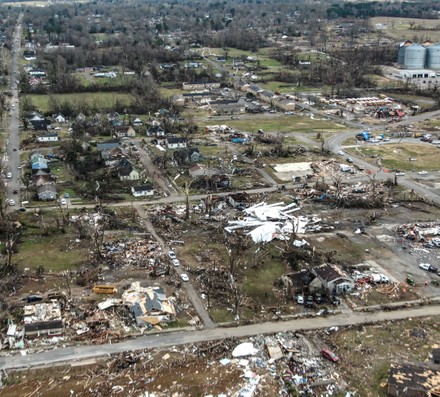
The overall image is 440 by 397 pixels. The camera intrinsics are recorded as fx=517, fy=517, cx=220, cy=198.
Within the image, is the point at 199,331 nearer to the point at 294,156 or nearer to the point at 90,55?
the point at 294,156

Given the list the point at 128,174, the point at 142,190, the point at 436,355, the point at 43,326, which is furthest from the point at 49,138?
the point at 436,355

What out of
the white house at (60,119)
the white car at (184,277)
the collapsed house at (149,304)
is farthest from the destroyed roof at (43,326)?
the white house at (60,119)

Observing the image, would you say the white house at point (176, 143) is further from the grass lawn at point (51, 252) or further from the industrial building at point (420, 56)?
the industrial building at point (420, 56)

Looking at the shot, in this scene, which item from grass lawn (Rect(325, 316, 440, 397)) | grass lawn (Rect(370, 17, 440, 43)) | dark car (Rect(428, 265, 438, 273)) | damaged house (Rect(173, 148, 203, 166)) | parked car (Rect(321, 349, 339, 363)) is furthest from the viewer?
grass lawn (Rect(370, 17, 440, 43))

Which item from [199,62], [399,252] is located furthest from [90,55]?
[399,252]

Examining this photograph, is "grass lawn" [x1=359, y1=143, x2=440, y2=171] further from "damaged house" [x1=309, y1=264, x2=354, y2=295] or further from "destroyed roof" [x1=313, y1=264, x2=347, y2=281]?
"damaged house" [x1=309, y1=264, x2=354, y2=295]

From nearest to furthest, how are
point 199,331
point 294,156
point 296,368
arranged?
point 296,368, point 199,331, point 294,156

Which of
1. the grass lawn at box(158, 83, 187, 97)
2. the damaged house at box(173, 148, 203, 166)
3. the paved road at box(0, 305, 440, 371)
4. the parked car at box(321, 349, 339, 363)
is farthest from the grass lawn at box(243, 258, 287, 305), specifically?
the grass lawn at box(158, 83, 187, 97)
